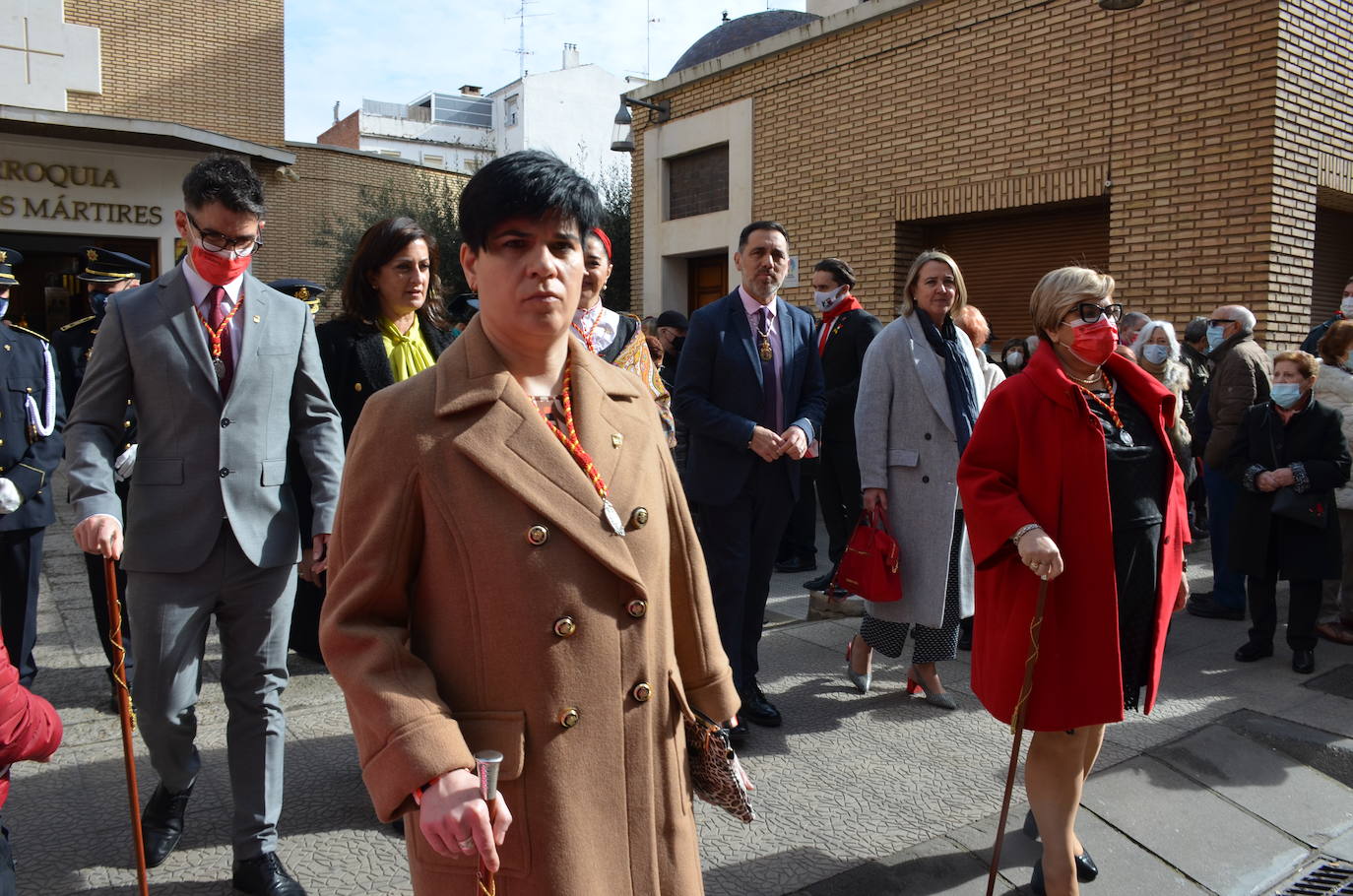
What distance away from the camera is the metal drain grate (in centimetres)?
333

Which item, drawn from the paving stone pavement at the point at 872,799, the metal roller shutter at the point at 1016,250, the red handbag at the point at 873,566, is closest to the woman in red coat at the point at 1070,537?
the paving stone pavement at the point at 872,799

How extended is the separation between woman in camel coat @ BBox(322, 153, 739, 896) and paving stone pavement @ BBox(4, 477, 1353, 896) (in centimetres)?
168

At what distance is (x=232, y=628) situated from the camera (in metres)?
3.12

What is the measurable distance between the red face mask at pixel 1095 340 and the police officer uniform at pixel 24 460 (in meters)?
4.46

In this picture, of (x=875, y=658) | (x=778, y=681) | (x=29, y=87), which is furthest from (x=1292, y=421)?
(x=29, y=87)

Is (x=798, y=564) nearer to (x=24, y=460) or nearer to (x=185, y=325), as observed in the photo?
(x=24, y=460)

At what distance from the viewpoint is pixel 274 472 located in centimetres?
315

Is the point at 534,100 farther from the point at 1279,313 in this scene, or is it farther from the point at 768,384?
the point at 768,384

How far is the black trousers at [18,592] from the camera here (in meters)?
4.57

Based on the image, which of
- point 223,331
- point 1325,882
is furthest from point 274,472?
point 1325,882

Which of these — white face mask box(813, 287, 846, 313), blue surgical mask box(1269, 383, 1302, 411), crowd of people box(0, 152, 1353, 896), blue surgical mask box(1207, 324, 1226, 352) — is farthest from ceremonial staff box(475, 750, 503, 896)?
blue surgical mask box(1207, 324, 1226, 352)

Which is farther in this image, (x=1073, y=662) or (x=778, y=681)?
(x=778, y=681)

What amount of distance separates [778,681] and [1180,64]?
7.72 metres

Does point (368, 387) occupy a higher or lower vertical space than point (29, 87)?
lower
